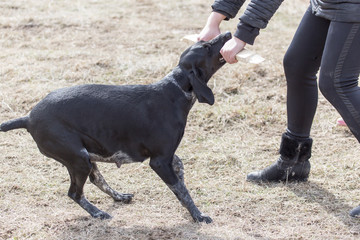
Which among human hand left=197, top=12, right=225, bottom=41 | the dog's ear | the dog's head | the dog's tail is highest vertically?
human hand left=197, top=12, right=225, bottom=41

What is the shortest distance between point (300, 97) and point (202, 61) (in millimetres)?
801

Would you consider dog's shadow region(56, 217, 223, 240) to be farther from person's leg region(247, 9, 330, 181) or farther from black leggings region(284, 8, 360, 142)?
black leggings region(284, 8, 360, 142)

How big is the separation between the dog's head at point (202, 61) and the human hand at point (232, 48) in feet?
0.69

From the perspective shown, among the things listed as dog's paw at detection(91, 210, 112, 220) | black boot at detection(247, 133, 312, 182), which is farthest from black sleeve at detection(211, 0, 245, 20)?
dog's paw at detection(91, 210, 112, 220)

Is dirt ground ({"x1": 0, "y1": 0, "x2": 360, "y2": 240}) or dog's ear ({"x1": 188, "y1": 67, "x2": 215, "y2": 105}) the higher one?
dog's ear ({"x1": 188, "y1": 67, "x2": 215, "y2": 105})

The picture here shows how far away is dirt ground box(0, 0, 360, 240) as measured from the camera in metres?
3.87

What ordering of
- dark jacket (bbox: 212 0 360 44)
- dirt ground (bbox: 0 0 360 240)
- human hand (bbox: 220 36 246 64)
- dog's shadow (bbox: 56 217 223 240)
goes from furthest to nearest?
dirt ground (bbox: 0 0 360 240), human hand (bbox: 220 36 246 64), dog's shadow (bbox: 56 217 223 240), dark jacket (bbox: 212 0 360 44)

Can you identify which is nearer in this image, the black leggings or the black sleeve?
the black leggings

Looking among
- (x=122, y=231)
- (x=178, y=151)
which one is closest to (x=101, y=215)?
(x=122, y=231)

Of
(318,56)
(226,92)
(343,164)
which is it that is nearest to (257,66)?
(226,92)

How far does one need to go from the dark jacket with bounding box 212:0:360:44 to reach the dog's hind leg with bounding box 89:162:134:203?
147 cm

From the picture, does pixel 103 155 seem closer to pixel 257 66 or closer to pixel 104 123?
pixel 104 123

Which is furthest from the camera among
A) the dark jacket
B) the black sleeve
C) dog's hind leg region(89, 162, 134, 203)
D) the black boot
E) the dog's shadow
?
the black boot

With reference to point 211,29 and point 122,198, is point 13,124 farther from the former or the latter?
point 211,29
